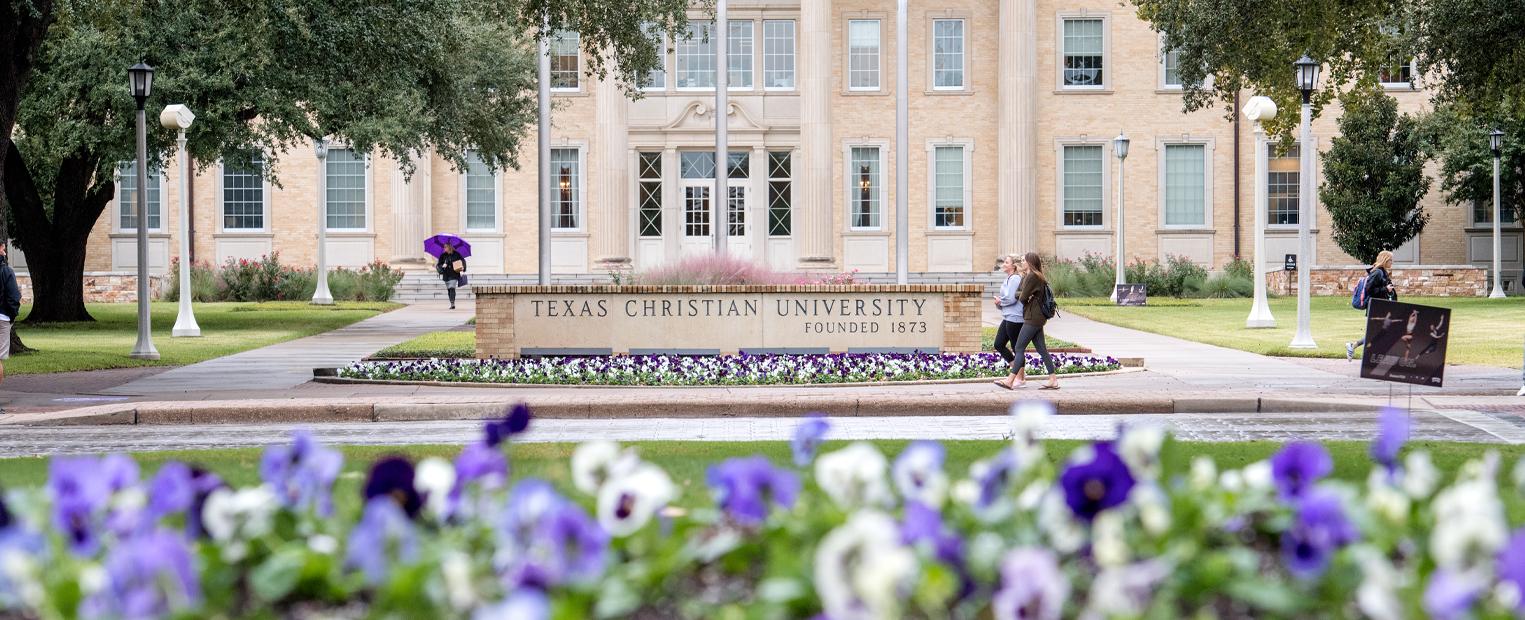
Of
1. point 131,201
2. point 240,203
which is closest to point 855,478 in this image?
point 240,203

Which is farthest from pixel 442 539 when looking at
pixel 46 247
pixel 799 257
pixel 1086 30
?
pixel 1086 30

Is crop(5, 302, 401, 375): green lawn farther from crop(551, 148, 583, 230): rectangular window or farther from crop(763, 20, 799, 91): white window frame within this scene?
crop(763, 20, 799, 91): white window frame

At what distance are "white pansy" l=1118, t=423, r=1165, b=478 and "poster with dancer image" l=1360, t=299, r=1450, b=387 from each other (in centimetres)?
888

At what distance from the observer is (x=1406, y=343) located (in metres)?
12.8

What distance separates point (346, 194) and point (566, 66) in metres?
7.52

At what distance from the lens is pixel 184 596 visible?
3.37 m

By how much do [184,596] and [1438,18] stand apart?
18855 millimetres

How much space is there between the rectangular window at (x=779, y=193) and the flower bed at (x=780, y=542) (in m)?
43.1

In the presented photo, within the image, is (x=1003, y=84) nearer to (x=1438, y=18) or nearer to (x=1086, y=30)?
(x=1086, y=30)

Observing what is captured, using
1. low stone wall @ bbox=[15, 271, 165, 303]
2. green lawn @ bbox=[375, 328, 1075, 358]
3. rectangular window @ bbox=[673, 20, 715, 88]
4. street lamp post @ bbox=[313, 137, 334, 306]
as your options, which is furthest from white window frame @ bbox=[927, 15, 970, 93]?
low stone wall @ bbox=[15, 271, 165, 303]

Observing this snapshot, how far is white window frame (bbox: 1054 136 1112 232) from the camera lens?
4875 centimetres

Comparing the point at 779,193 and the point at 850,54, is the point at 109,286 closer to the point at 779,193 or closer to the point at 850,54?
the point at 779,193

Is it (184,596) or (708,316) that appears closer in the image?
(184,596)

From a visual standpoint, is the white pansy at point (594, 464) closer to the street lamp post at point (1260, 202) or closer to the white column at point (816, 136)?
the street lamp post at point (1260, 202)
